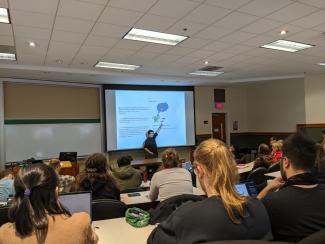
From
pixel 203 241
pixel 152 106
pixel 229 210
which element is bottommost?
pixel 203 241

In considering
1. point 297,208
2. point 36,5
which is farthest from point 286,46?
point 297,208

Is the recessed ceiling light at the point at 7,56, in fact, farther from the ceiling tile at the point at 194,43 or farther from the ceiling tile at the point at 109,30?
the ceiling tile at the point at 194,43

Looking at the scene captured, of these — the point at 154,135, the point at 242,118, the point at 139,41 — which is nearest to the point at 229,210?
the point at 139,41

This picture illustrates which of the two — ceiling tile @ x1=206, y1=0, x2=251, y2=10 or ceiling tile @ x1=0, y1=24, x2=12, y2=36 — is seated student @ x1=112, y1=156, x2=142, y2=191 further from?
ceiling tile @ x1=0, y1=24, x2=12, y2=36

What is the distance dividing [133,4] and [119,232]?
2679 millimetres

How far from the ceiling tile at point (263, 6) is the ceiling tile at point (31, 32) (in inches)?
113

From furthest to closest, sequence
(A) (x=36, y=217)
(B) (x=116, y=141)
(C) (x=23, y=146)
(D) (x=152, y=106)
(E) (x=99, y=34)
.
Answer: (D) (x=152, y=106)
(B) (x=116, y=141)
(C) (x=23, y=146)
(E) (x=99, y=34)
(A) (x=36, y=217)

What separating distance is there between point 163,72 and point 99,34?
339 centimetres

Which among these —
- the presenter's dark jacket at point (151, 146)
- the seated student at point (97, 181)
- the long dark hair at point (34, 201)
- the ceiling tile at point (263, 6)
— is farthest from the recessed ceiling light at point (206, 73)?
the long dark hair at point (34, 201)

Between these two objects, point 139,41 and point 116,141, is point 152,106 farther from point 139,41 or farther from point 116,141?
point 139,41

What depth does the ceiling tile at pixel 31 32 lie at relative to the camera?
4.13 metres

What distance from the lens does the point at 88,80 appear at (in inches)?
314

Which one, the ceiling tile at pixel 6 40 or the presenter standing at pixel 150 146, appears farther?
the presenter standing at pixel 150 146

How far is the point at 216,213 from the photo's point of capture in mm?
1204
